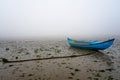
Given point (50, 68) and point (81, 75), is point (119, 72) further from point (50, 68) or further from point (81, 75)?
point (50, 68)

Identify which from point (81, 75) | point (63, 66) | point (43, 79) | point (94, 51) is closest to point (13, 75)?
point (43, 79)

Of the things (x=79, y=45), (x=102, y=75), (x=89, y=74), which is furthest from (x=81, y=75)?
(x=79, y=45)

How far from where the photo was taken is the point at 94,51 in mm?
10828

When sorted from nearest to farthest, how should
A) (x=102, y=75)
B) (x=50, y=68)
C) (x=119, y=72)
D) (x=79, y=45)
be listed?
(x=102, y=75), (x=119, y=72), (x=50, y=68), (x=79, y=45)

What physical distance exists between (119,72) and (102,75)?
103cm

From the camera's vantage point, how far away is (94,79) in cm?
533

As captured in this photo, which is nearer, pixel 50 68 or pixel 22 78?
pixel 22 78

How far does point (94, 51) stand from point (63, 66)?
15.7 feet

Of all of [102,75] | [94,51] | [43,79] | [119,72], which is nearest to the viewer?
[43,79]

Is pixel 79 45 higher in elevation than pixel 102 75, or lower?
higher

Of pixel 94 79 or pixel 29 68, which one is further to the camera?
pixel 29 68

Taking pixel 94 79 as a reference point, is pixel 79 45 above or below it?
above

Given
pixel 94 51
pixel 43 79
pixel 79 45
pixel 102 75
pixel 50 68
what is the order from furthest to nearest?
pixel 79 45
pixel 94 51
pixel 50 68
pixel 102 75
pixel 43 79

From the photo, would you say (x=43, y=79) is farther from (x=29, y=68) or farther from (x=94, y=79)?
(x=94, y=79)
